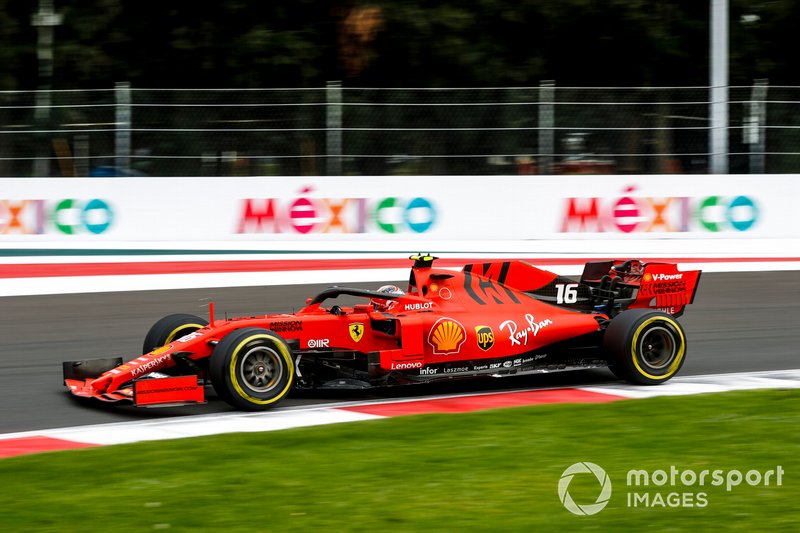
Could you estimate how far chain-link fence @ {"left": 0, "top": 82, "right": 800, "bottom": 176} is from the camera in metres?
17.0

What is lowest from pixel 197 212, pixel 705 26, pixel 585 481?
pixel 585 481

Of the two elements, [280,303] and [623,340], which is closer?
[623,340]

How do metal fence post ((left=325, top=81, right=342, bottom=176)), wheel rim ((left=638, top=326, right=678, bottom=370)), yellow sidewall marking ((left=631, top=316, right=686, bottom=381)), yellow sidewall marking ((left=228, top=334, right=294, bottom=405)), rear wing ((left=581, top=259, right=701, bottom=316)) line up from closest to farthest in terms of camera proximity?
yellow sidewall marking ((left=228, top=334, right=294, bottom=405)) < yellow sidewall marking ((left=631, top=316, right=686, bottom=381)) < wheel rim ((left=638, top=326, right=678, bottom=370)) < rear wing ((left=581, top=259, right=701, bottom=316)) < metal fence post ((left=325, top=81, right=342, bottom=176))

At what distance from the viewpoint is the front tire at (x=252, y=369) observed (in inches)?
305

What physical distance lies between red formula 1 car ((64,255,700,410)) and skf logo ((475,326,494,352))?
0.01m

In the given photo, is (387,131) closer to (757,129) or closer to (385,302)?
(757,129)

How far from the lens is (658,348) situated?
895 cm

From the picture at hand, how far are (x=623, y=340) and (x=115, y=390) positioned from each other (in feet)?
11.8

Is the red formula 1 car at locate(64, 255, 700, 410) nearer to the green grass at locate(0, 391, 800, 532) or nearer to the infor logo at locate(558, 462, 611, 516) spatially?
the green grass at locate(0, 391, 800, 532)

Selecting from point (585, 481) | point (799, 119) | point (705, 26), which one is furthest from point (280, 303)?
point (705, 26)

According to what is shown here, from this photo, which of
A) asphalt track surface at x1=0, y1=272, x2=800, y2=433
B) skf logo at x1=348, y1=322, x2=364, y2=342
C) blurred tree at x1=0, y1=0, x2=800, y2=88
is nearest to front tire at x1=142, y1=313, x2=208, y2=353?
asphalt track surface at x1=0, y1=272, x2=800, y2=433

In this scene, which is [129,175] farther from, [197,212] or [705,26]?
[705,26]

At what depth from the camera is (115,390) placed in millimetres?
8031

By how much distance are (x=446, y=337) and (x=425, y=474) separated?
91.8 inches
